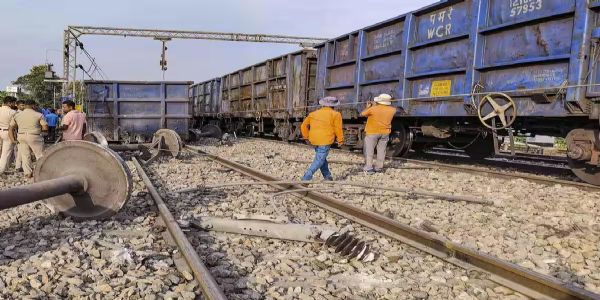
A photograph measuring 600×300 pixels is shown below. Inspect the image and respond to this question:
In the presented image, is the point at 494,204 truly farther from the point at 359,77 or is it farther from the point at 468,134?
the point at 359,77

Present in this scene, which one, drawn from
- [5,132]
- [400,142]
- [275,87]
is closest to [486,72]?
[400,142]

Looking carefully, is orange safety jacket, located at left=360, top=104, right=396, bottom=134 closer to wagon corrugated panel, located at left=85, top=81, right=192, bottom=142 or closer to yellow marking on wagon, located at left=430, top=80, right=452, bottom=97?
yellow marking on wagon, located at left=430, top=80, right=452, bottom=97

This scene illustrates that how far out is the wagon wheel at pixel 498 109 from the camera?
745 cm

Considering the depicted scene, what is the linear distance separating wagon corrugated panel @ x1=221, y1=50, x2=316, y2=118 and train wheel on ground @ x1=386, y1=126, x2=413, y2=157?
4025 millimetres

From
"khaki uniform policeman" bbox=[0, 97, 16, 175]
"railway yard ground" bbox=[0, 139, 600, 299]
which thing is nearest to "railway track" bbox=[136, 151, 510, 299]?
"railway yard ground" bbox=[0, 139, 600, 299]

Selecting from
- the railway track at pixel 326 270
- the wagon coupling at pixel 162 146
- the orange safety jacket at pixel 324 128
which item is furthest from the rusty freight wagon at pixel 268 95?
the railway track at pixel 326 270

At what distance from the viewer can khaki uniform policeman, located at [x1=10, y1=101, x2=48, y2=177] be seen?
7.83m

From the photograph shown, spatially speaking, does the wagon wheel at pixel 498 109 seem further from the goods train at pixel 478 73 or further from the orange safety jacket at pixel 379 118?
the orange safety jacket at pixel 379 118

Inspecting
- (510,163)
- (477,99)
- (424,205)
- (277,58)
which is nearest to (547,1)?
(477,99)

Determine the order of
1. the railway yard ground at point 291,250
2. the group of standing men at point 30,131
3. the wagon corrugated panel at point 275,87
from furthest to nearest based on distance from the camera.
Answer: the wagon corrugated panel at point 275,87 → the group of standing men at point 30,131 → the railway yard ground at point 291,250

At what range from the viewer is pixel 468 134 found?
32.9ft

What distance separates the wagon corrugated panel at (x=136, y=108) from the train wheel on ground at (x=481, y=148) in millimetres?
8156

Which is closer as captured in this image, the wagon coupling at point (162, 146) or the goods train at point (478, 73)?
the goods train at point (478, 73)

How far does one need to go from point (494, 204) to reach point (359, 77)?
20.8 ft
